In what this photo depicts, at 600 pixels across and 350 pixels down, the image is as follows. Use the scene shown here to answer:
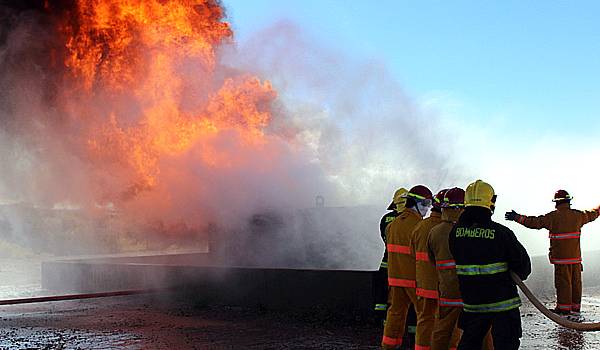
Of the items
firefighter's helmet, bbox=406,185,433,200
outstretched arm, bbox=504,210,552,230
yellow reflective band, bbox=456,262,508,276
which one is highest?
firefighter's helmet, bbox=406,185,433,200

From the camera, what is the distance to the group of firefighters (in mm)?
5344

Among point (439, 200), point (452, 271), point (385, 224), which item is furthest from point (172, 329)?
point (452, 271)

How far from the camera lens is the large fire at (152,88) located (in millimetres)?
12586

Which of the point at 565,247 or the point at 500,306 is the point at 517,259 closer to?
the point at 500,306

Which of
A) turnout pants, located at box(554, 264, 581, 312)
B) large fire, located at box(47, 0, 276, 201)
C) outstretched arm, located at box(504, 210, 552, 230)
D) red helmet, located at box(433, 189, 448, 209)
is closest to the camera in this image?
red helmet, located at box(433, 189, 448, 209)

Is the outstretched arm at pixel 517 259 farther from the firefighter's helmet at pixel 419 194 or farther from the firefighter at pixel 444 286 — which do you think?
the firefighter's helmet at pixel 419 194

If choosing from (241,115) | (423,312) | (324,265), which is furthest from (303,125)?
(423,312)

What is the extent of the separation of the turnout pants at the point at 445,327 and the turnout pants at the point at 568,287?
4.76 meters

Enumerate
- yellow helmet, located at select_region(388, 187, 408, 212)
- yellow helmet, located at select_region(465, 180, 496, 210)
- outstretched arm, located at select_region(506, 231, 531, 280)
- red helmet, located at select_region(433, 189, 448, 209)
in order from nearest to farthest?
outstretched arm, located at select_region(506, 231, 531, 280), yellow helmet, located at select_region(465, 180, 496, 210), red helmet, located at select_region(433, 189, 448, 209), yellow helmet, located at select_region(388, 187, 408, 212)

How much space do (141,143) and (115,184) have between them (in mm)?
1208

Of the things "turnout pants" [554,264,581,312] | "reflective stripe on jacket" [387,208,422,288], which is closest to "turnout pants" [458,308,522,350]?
"reflective stripe on jacket" [387,208,422,288]

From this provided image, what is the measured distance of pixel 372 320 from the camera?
9.40m

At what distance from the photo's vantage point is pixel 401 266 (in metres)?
7.00

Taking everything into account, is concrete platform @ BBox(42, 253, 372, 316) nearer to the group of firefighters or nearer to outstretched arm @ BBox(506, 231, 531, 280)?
the group of firefighters
